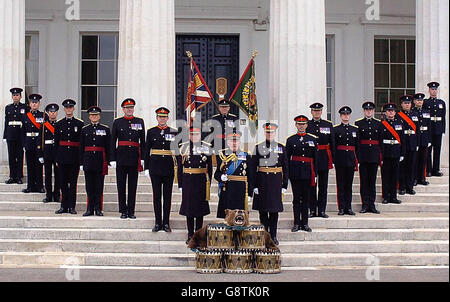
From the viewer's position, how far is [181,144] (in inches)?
416

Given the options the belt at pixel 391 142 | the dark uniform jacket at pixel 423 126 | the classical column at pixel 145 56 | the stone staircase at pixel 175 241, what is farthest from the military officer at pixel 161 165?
the dark uniform jacket at pixel 423 126

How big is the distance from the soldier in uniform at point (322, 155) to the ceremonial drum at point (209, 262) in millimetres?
2928

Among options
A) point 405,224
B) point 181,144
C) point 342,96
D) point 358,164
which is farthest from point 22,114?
point 342,96

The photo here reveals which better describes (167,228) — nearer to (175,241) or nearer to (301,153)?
(175,241)

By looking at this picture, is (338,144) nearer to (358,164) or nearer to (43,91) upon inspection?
(358,164)

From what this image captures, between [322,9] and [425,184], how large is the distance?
4275mm

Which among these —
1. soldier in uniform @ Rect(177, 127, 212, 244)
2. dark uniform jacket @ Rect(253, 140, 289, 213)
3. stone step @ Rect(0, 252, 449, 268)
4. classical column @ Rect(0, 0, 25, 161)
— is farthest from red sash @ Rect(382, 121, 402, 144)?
classical column @ Rect(0, 0, 25, 161)

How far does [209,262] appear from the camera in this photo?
9086mm

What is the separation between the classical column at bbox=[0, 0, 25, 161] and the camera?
560 inches

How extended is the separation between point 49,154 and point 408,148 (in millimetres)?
7061

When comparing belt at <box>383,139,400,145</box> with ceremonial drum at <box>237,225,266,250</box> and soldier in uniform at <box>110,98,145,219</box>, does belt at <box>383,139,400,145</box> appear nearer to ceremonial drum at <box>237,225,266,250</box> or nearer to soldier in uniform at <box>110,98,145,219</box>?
ceremonial drum at <box>237,225,266,250</box>

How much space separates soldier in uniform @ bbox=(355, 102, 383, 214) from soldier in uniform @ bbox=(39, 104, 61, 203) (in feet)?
19.0

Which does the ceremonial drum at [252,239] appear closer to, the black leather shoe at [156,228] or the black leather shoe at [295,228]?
the black leather shoe at [295,228]

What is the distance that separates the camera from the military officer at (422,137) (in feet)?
43.4
